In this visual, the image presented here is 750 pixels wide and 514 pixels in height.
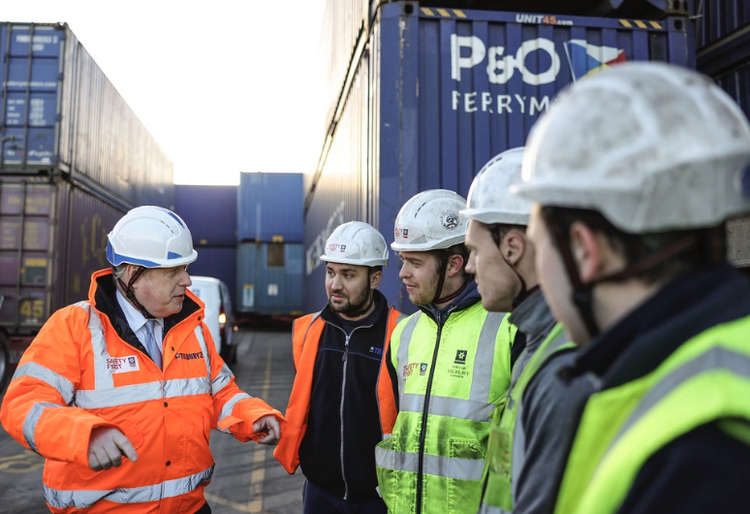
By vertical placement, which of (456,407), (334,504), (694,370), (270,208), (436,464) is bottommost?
(334,504)

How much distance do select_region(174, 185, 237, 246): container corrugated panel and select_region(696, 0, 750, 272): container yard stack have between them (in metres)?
20.7

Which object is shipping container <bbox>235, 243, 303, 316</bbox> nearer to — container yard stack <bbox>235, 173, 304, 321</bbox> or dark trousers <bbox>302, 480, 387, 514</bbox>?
container yard stack <bbox>235, 173, 304, 321</bbox>

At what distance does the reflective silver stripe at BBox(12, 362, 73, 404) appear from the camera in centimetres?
214

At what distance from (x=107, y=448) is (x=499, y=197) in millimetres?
1574

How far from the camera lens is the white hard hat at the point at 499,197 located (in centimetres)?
173

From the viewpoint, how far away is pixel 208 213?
950 inches

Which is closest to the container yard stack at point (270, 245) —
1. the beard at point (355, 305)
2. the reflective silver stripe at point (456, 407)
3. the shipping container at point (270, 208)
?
the shipping container at point (270, 208)

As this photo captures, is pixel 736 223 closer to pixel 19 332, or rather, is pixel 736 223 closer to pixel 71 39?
pixel 19 332

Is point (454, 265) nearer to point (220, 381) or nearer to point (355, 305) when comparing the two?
point (355, 305)

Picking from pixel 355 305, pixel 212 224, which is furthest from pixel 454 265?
pixel 212 224

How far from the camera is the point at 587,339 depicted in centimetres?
94

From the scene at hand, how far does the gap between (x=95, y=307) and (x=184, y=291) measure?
388 mm

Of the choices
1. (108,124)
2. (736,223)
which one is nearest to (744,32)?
(736,223)

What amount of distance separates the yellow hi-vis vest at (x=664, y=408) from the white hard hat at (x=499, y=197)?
98cm
